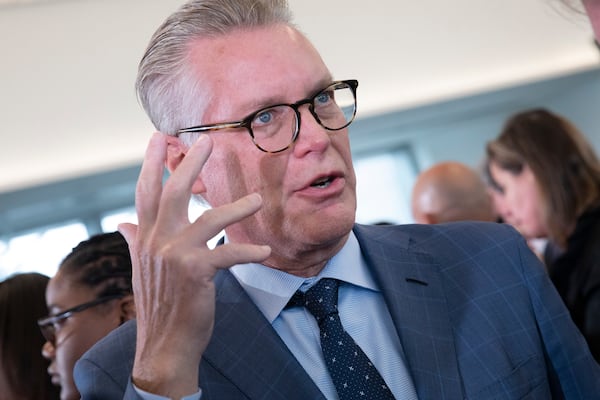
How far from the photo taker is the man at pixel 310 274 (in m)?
1.23

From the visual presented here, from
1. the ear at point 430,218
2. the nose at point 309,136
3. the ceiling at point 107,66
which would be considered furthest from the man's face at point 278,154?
the ceiling at point 107,66

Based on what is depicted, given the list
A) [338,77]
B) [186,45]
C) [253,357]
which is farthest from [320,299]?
[338,77]

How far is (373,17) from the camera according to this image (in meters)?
3.93

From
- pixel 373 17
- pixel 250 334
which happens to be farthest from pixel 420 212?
pixel 250 334

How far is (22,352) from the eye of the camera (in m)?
1.92

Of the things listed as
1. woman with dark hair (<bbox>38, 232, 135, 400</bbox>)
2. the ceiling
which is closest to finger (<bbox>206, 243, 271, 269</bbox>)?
woman with dark hair (<bbox>38, 232, 135, 400</bbox>)

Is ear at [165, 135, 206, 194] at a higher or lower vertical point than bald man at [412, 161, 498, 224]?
higher

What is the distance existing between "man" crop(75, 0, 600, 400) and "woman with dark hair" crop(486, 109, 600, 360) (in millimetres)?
928

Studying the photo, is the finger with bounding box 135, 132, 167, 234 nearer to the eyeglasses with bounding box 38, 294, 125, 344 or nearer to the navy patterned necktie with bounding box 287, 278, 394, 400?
the navy patterned necktie with bounding box 287, 278, 394, 400

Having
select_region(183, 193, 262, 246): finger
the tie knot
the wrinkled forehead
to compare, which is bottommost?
the tie knot

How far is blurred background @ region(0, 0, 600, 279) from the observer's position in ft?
11.1

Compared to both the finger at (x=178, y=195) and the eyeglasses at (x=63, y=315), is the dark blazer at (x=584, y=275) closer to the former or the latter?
the eyeglasses at (x=63, y=315)

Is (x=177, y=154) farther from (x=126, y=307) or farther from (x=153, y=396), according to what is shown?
(x=153, y=396)

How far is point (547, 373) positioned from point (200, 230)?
718 millimetres
